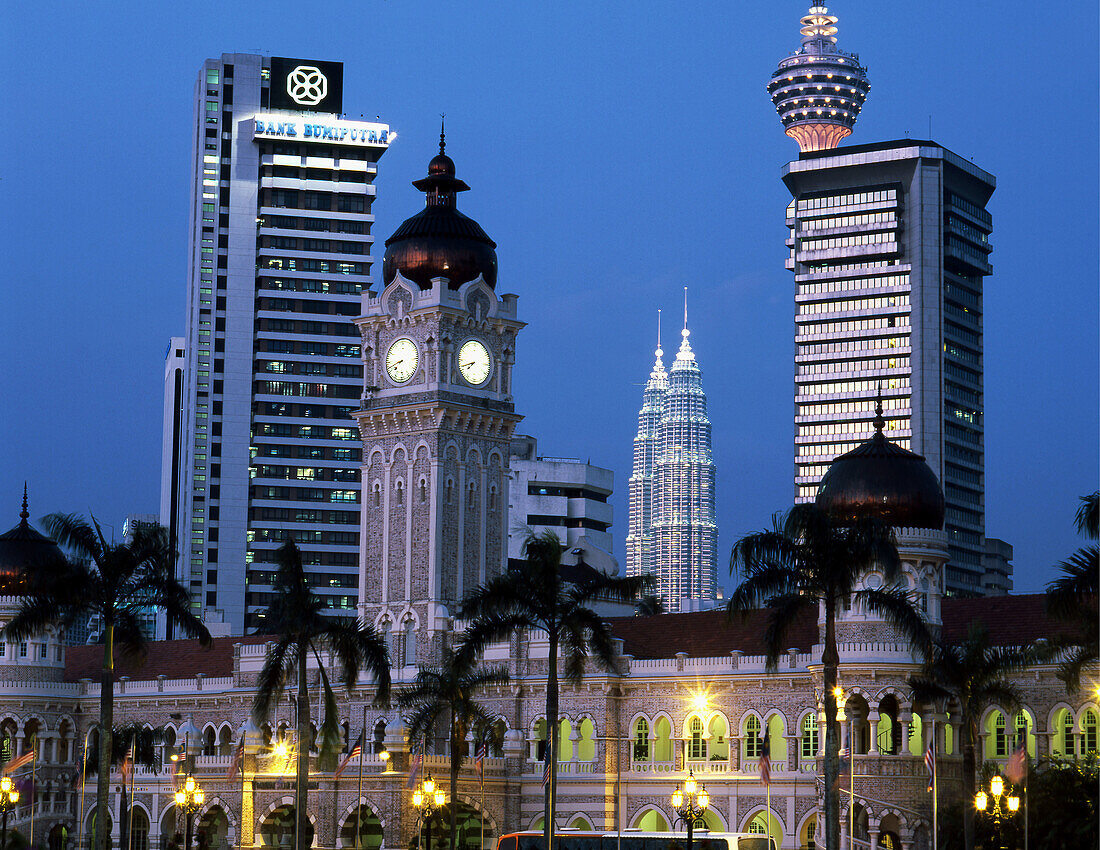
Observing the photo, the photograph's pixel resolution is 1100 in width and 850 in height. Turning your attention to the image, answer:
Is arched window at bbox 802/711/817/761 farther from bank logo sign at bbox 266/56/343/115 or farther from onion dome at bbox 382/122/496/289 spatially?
bank logo sign at bbox 266/56/343/115

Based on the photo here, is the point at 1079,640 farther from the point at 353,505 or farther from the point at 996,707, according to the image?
the point at 353,505

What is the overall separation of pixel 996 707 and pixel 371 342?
36396 millimetres

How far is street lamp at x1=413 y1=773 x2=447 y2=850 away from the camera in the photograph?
73812 mm

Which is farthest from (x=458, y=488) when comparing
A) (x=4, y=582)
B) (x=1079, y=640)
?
(x=1079, y=640)

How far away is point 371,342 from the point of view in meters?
95.8

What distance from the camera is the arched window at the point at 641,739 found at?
8331 cm

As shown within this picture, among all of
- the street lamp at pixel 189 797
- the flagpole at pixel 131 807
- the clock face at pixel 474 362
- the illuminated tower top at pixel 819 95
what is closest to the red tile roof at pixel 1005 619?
the clock face at pixel 474 362

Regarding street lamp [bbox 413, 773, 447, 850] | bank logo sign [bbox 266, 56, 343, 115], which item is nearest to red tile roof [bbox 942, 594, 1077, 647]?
street lamp [bbox 413, 773, 447, 850]

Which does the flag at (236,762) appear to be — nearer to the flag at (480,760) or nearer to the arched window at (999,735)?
the flag at (480,760)

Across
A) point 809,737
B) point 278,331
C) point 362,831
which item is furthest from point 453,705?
point 278,331

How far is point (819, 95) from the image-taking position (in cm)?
19225

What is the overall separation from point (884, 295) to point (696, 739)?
334 feet

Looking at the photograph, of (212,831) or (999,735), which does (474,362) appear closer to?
(212,831)

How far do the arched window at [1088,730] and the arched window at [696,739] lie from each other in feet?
53.2
